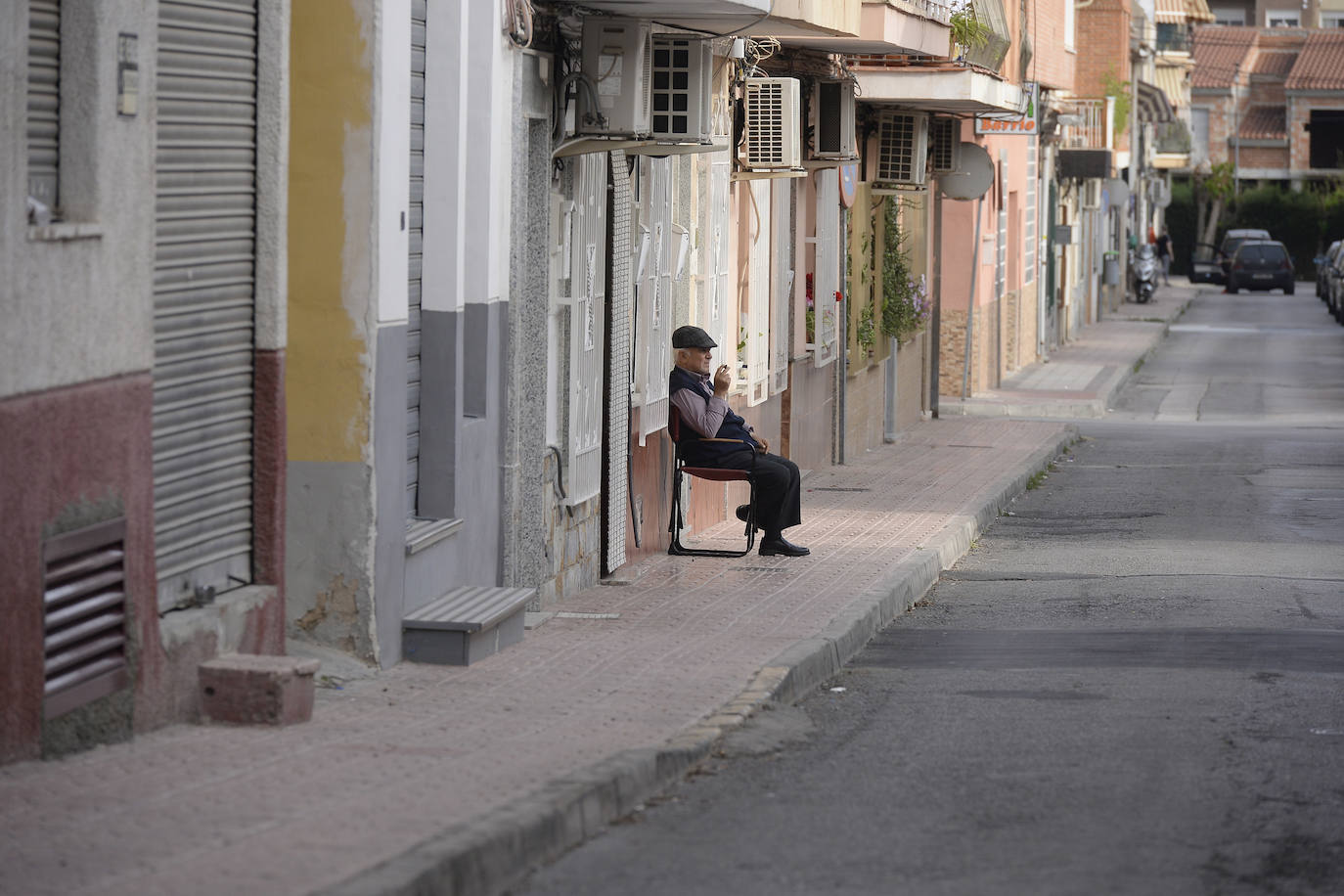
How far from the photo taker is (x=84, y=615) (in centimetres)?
716

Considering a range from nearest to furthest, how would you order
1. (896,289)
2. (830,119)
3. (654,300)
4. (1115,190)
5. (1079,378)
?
(654,300)
(830,119)
(896,289)
(1079,378)
(1115,190)

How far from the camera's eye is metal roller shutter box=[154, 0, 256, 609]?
798 cm

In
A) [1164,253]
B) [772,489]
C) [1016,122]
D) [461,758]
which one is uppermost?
[1164,253]

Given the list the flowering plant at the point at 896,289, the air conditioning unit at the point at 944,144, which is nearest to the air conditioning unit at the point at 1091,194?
the air conditioning unit at the point at 944,144

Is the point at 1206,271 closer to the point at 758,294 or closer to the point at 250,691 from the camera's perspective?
the point at 758,294

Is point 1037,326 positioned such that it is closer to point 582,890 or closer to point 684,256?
point 684,256

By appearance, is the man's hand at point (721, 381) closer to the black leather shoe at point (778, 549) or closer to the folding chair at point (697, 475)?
the folding chair at point (697, 475)

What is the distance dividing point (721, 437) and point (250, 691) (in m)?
6.57

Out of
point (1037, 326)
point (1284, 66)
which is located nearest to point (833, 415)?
point (1037, 326)

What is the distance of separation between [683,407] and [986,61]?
11933mm

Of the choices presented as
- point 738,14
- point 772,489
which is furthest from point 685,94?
point 772,489

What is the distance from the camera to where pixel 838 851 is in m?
6.68

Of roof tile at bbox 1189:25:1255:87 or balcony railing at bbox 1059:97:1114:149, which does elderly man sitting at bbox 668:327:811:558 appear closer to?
balcony railing at bbox 1059:97:1114:149

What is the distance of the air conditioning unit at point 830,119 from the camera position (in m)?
19.4
